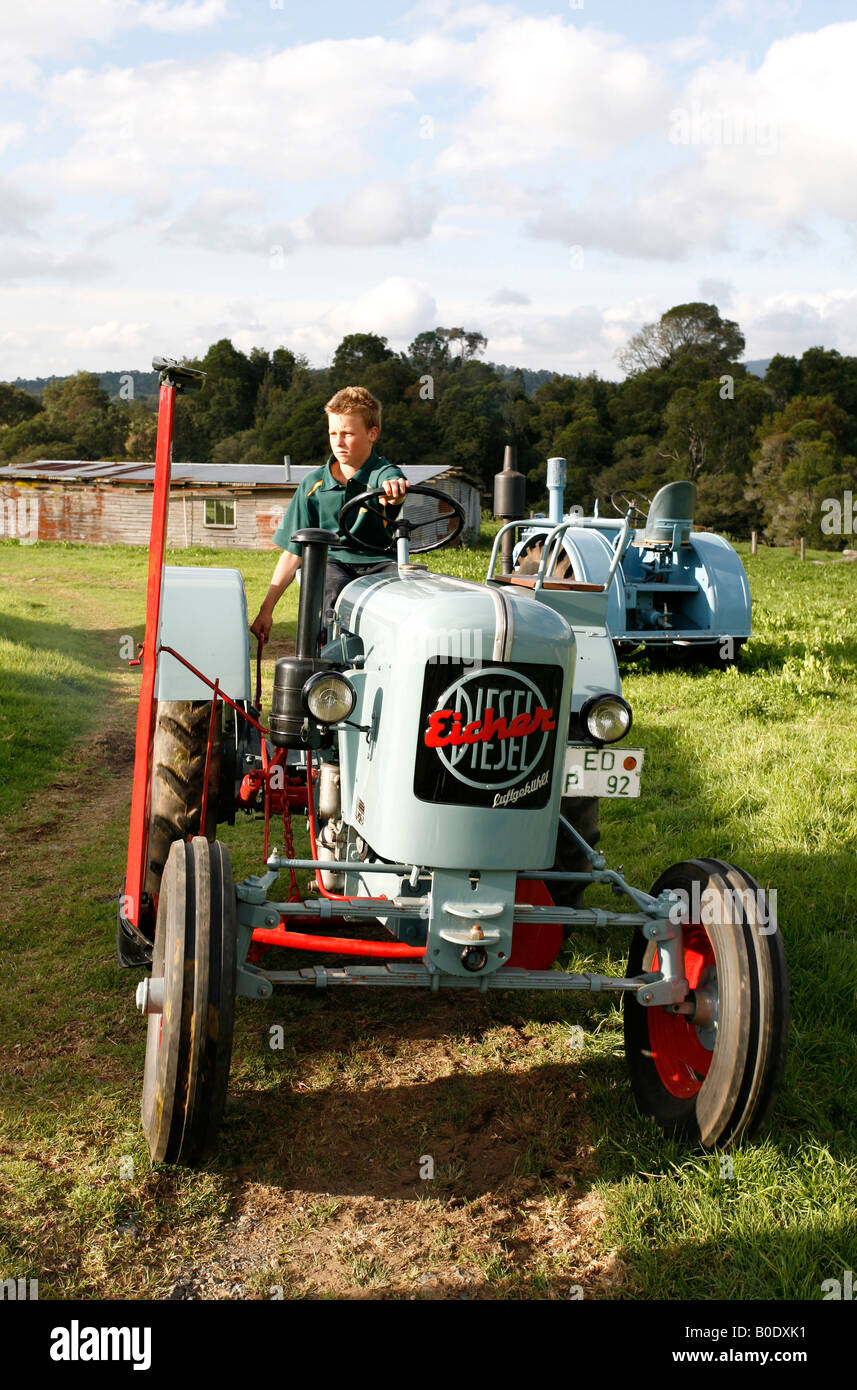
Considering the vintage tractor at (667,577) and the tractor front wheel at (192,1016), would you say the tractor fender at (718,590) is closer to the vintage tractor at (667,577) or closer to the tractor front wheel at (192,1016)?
the vintage tractor at (667,577)

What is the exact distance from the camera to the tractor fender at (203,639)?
4.04 meters

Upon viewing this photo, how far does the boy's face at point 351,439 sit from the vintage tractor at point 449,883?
1003 mm

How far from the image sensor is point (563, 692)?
2609 millimetres

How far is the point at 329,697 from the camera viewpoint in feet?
9.11

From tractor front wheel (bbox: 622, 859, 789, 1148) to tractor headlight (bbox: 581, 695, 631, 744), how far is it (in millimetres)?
436

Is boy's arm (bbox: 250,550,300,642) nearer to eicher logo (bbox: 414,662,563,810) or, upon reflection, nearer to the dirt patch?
eicher logo (bbox: 414,662,563,810)

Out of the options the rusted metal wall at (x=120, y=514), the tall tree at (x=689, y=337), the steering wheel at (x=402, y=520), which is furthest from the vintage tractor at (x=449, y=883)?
the tall tree at (x=689, y=337)

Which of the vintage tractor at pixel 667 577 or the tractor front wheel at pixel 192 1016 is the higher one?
the vintage tractor at pixel 667 577

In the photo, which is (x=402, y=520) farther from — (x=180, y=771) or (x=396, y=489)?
(x=180, y=771)

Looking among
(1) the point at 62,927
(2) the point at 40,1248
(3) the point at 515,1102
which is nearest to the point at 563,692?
(3) the point at 515,1102
